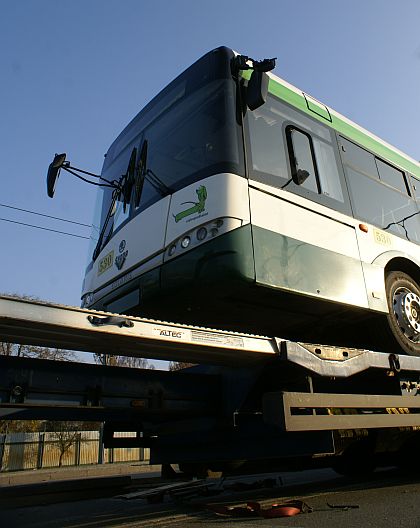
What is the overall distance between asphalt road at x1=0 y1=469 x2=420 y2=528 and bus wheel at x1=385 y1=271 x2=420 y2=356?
1353 millimetres

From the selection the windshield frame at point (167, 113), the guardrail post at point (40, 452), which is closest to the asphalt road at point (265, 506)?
the windshield frame at point (167, 113)

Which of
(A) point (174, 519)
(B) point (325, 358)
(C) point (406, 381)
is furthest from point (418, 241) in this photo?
(A) point (174, 519)

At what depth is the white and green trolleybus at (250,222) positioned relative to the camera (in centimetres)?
353

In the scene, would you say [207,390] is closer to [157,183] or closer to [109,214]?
[157,183]

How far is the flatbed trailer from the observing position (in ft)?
8.86

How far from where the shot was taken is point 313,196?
13.6 ft

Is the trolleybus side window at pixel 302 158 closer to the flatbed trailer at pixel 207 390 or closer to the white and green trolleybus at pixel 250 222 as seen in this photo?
the white and green trolleybus at pixel 250 222

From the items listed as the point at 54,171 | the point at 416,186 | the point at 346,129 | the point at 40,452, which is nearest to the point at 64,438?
the point at 40,452

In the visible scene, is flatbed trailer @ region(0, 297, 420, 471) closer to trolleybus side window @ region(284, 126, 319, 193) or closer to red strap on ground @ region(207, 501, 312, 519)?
red strap on ground @ region(207, 501, 312, 519)

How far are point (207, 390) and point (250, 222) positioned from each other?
4.38 ft

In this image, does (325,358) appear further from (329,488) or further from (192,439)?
(329,488)

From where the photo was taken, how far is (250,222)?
11.3 ft

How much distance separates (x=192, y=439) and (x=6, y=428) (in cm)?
2476

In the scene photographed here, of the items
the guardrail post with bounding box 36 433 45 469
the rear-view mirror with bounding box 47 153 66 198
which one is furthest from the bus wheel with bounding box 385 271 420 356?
the guardrail post with bounding box 36 433 45 469
